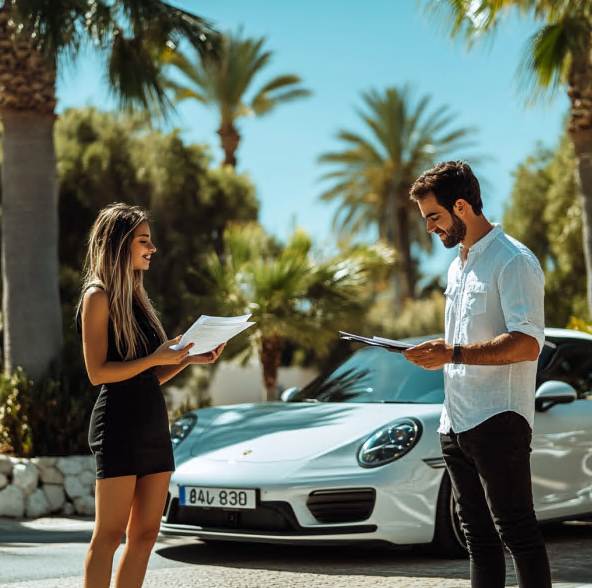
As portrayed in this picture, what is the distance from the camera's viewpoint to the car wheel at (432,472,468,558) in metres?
5.45

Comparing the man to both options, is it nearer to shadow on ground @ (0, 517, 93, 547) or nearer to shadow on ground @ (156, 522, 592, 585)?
shadow on ground @ (156, 522, 592, 585)

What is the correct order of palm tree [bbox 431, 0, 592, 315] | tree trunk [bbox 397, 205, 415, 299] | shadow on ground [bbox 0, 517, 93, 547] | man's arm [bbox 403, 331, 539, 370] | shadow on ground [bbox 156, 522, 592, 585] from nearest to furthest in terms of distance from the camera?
1. man's arm [bbox 403, 331, 539, 370]
2. shadow on ground [bbox 156, 522, 592, 585]
3. shadow on ground [bbox 0, 517, 93, 547]
4. palm tree [bbox 431, 0, 592, 315]
5. tree trunk [bbox 397, 205, 415, 299]

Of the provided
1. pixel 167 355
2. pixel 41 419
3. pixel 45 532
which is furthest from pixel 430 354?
pixel 41 419

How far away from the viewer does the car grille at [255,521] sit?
5355mm

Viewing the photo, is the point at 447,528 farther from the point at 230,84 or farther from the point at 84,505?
the point at 230,84

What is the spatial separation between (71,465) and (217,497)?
3.50 metres

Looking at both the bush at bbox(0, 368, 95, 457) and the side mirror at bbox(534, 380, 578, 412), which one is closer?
the side mirror at bbox(534, 380, 578, 412)

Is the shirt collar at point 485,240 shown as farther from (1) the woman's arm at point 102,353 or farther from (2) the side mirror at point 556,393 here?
(2) the side mirror at point 556,393

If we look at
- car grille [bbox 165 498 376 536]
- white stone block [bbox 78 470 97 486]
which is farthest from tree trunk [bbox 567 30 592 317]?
car grille [bbox 165 498 376 536]

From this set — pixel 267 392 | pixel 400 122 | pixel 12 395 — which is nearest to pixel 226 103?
pixel 400 122

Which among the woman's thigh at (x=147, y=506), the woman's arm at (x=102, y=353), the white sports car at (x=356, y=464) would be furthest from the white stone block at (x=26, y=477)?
the woman's arm at (x=102, y=353)

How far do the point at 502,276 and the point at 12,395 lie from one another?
6.78 m

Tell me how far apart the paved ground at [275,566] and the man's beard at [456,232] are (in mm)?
2060

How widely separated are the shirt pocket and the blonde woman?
1011 mm
